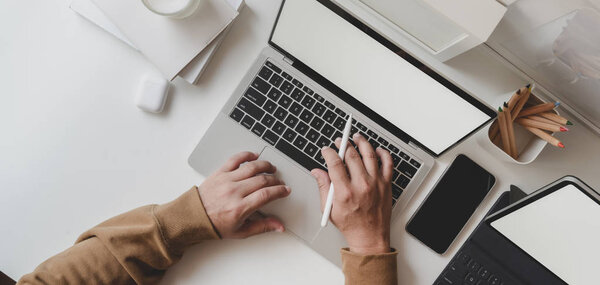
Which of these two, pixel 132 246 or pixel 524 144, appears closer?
pixel 132 246

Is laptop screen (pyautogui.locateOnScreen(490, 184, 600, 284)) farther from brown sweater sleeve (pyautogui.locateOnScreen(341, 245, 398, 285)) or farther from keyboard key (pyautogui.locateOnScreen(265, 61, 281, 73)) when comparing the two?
keyboard key (pyautogui.locateOnScreen(265, 61, 281, 73))

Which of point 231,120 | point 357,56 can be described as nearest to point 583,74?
point 357,56

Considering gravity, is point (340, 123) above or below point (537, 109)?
below

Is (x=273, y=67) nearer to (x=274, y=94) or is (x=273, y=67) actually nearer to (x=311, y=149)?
(x=274, y=94)

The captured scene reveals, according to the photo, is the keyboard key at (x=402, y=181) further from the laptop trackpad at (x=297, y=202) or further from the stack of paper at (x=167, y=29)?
the stack of paper at (x=167, y=29)

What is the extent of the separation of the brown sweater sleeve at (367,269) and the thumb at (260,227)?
14 centimetres

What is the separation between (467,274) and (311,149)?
38 centimetres

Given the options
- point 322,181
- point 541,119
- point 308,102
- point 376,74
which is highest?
point 541,119

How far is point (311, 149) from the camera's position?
74 centimetres

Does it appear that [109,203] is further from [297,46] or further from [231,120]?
[297,46]

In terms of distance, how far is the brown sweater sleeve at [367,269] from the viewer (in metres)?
0.72

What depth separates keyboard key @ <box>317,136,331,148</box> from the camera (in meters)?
0.74

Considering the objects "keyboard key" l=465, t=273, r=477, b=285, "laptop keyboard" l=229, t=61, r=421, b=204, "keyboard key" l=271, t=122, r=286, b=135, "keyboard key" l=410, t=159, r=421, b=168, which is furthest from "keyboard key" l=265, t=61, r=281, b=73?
"keyboard key" l=465, t=273, r=477, b=285

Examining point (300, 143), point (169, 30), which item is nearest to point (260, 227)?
point (300, 143)
